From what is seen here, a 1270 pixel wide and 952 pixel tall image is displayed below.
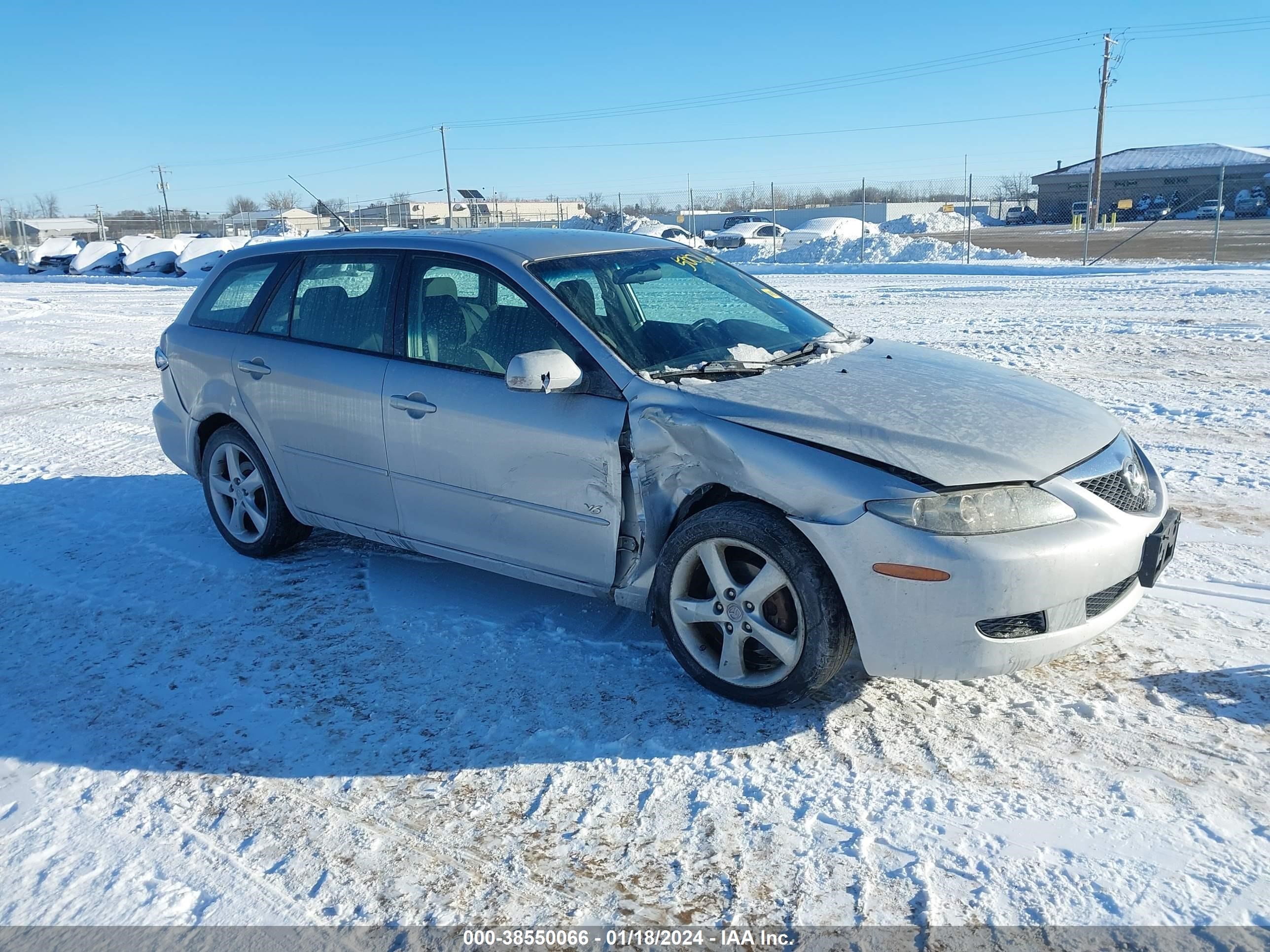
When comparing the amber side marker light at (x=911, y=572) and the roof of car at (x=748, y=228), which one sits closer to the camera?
the amber side marker light at (x=911, y=572)

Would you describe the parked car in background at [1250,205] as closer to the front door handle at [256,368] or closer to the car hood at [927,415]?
the car hood at [927,415]

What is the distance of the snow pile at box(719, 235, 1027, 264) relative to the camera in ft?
87.0

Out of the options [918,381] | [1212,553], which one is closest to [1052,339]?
[1212,553]

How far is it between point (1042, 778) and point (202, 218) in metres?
50.6

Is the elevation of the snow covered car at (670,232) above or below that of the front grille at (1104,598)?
above

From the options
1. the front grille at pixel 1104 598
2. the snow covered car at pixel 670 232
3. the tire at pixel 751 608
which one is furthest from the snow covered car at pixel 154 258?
the front grille at pixel 1104 598

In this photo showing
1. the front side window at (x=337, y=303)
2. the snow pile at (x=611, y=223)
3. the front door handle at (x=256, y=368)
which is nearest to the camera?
the front side window at (x=337, y=303)

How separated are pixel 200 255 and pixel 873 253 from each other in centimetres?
1975

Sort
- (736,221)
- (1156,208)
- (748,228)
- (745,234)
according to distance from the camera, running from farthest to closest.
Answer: (1156,208) < (736,221) < (748,228) < (745,234)

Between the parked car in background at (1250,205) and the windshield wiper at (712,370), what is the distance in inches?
2370

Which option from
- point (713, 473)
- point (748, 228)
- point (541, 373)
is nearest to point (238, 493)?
point (541, 373)

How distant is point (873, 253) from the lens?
2775 centimetres

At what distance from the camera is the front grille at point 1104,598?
3.41 metres

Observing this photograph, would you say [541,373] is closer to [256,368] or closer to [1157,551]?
[256,368]
